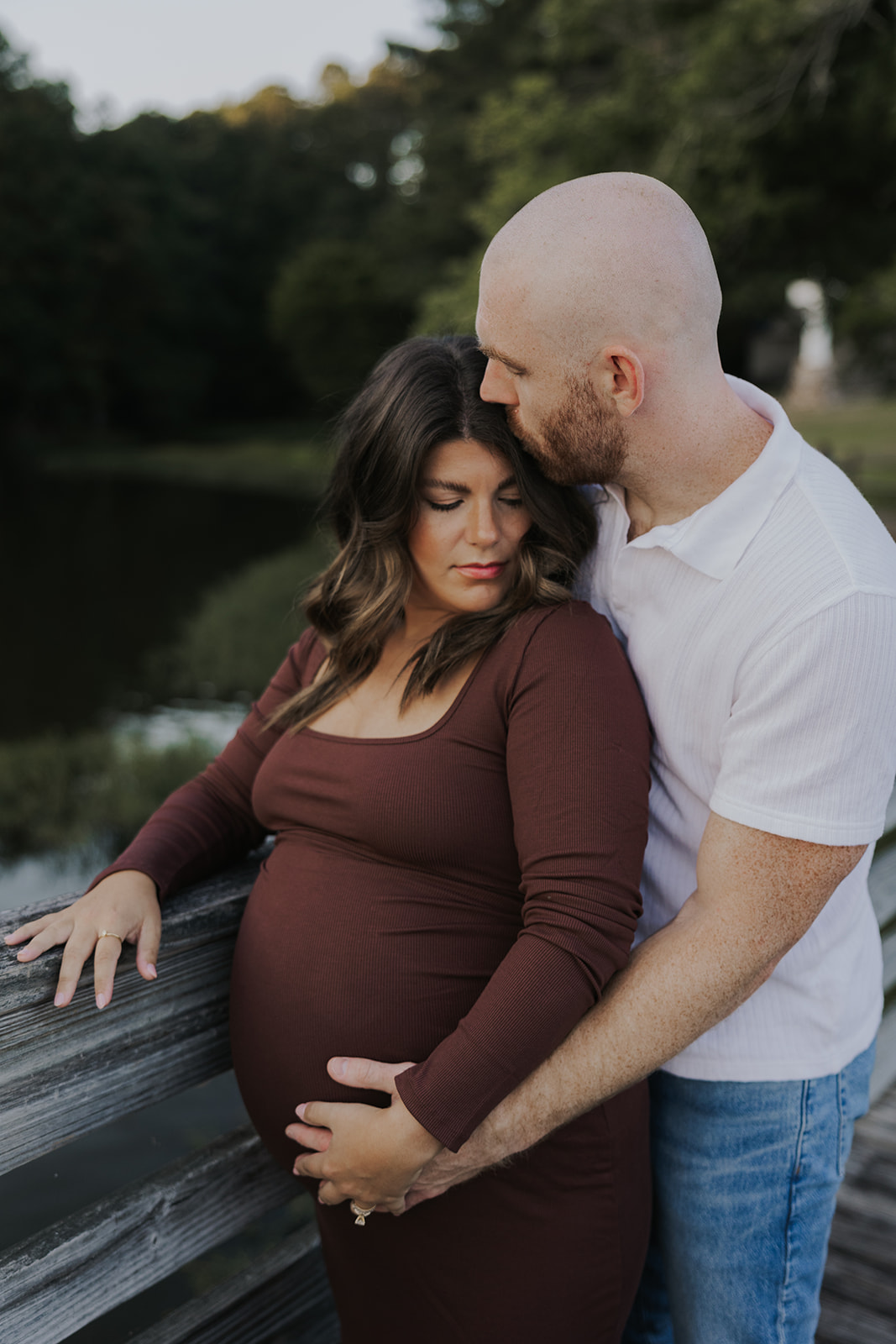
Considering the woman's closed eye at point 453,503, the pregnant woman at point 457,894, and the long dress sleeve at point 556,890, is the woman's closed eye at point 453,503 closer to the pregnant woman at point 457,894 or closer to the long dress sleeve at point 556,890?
the pregnant woman at point 457,894

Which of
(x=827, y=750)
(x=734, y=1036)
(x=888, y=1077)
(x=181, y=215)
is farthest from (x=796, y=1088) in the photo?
(x=181, y=215)

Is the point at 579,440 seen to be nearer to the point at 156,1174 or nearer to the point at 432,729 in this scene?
the point at 432,729

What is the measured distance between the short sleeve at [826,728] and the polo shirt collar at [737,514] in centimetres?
16

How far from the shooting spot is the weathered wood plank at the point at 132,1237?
1.41 metres

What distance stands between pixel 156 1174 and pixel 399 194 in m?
42.2

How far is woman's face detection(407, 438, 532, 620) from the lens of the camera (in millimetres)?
1687

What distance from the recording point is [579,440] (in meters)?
1.55

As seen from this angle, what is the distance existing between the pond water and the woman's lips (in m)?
0.75

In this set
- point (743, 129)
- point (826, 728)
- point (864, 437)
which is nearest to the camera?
point (826, 728)

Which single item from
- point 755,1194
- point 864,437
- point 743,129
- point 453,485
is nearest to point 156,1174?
point 755,1194

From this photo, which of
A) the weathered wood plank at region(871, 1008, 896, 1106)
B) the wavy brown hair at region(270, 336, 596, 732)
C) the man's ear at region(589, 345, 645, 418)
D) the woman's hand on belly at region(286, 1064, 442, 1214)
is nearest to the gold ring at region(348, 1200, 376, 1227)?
the woman's hand on belly at region(286, 1064, 442, 1214)

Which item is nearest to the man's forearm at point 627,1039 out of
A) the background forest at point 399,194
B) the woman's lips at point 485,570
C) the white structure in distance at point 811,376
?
the woman's lips at point 485,570

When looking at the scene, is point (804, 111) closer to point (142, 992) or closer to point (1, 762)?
point (1, 762)

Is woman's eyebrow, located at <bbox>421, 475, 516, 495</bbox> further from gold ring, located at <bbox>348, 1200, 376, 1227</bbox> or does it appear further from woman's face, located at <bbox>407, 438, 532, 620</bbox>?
gold ring, located at <bbox>348, 1200, 376, 1227</bbox>
